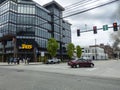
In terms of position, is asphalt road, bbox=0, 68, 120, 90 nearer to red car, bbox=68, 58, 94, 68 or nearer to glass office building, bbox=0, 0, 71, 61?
red car, bbox=68, 58, 94, 68

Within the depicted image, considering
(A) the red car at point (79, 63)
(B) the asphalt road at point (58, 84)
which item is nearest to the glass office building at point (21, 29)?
(A) the red car at point (79, 63)

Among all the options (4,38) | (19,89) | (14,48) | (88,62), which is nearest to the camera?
(19,89)

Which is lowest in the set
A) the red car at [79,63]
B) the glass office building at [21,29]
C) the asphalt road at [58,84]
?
the asphalt road at [58,84]

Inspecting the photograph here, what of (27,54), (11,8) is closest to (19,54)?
(27,54)

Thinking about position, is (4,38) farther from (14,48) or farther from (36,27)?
(36,27)

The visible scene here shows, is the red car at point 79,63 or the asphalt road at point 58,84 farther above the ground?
the red car at point 79,63

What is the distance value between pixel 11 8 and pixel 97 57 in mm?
69018

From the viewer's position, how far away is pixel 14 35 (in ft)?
180

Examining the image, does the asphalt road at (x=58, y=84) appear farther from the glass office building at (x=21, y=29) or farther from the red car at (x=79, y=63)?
the glass office building at (x=21, y=29)

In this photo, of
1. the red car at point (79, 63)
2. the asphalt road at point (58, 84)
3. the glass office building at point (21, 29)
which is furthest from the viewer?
the glass office building at point (21, 29)

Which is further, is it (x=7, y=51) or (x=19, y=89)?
(x=7, y=51)

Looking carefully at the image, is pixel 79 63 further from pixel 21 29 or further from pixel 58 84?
pixel 21 29

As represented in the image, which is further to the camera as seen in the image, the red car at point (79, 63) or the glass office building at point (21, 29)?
the glass office building at point (21, 29)

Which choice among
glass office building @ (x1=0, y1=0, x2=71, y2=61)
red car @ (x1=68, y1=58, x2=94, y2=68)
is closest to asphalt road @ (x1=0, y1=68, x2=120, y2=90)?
red car @ (x1=68, y1=58, x2=94, y2=68)
